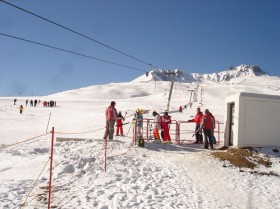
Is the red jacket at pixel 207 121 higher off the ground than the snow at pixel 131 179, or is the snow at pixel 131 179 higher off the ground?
the red jacket at pixel 207 121

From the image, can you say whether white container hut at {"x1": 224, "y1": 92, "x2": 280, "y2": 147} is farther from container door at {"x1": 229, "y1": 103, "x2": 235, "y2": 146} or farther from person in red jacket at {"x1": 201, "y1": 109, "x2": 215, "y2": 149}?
person in red jacket at {"x1": 201, "y1": 109, "x2": 215, "y2": 149}

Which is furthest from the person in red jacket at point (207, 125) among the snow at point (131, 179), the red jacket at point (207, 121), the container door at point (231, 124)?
the snow at point (131, 179)

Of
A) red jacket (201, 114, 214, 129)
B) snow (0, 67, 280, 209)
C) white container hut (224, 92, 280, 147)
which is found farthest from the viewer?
red jacket (201, 114, 214, 129)

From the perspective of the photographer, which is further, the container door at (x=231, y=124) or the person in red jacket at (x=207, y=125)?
the container door at (x=231, y=124)

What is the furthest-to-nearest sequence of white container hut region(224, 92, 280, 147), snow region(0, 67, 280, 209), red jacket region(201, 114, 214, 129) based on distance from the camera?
red jacket region(201, 114, 214, 129) → white container hut region(224, 92, 280, 147) → snow region(0, 67, 280, 209)

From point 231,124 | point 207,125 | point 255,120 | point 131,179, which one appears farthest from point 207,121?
point 131,179

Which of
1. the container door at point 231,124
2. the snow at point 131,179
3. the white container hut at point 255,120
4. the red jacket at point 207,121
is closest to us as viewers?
the snow at point 131,179

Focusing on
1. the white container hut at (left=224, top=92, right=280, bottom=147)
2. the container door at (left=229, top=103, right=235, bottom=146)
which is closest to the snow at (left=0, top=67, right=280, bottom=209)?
the white container hut at (left=224, top=92, right=280, bottom=147)

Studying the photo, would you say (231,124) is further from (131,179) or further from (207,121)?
(131,179)

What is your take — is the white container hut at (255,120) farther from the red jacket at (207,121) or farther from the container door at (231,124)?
the red jacket at (207,121)

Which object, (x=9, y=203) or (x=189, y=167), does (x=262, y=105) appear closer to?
(x=189, y=167)

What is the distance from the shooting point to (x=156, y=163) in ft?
39.1

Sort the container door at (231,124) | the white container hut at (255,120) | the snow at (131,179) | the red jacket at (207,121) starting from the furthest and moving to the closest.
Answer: the container door at (231,124), the red jacket at (207,121), the white container hut at (255,120), the snow at (131,179)

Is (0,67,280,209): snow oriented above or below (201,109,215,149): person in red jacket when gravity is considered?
below
